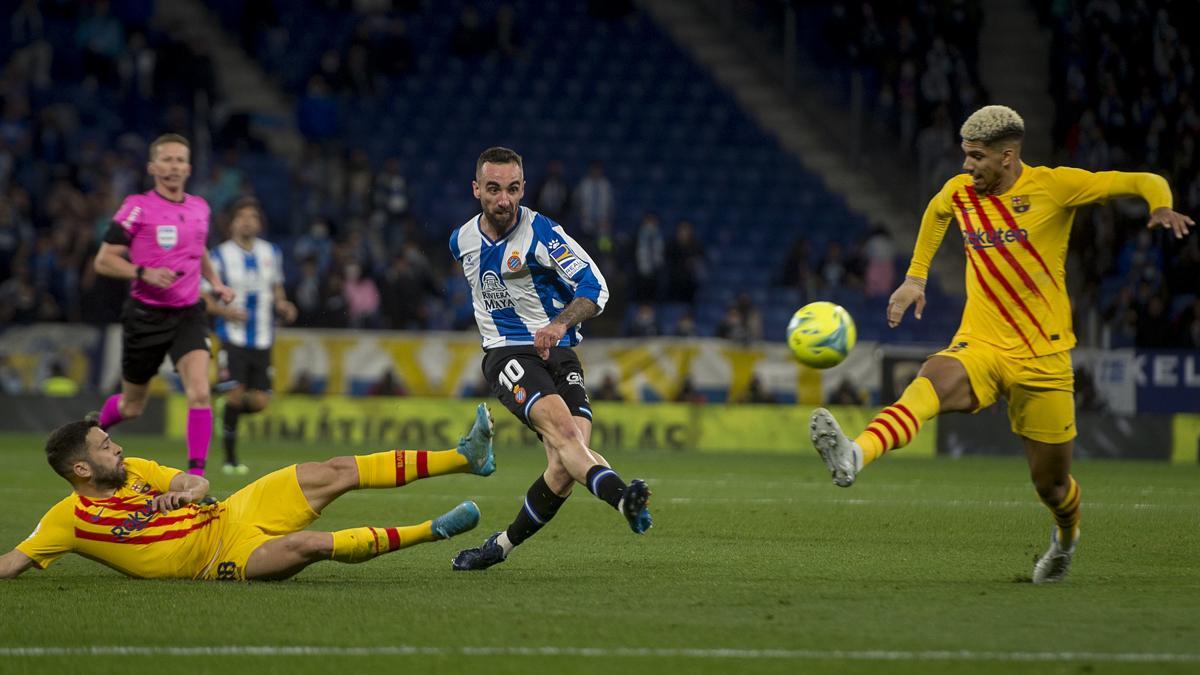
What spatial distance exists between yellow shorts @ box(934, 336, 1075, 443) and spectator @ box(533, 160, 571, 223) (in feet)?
49.8

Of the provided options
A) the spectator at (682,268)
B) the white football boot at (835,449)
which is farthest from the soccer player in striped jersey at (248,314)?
the white football boot at (835,449)

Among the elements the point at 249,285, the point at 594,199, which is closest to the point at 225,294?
the point at 249,285

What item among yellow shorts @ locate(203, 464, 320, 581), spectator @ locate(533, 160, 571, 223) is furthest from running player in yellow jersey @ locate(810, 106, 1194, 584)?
spectator @ locate(533, 160, 571, 223)

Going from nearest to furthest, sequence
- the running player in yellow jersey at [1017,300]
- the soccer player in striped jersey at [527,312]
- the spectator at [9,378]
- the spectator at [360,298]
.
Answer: the running player in yellow jersey at [1017,300]
the soccer player in striped jersey at [527,312]
the spectator at [9,378]
the spectator at [360,298]

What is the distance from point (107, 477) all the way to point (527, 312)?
2.24m

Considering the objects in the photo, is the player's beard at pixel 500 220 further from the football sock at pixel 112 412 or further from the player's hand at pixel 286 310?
the player's hand at pixel 286 310

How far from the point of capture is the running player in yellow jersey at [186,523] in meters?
7.41

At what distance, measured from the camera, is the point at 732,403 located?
20.3 meters

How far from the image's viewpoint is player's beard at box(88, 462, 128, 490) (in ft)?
24.3

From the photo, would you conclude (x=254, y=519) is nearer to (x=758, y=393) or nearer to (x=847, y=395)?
(x=847, y=395)

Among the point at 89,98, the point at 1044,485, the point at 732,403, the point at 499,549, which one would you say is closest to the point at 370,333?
the point at 732,403

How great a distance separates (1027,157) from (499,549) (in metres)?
18.8

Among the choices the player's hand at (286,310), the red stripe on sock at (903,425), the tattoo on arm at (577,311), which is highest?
the tattoo on arm at (577,311)

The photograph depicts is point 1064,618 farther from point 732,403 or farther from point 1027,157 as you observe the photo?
point 1027,157
